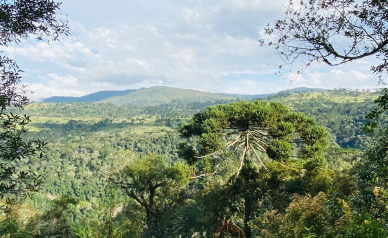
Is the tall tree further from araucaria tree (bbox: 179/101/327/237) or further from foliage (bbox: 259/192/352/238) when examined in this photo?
foliage (bbox: 259/192/352/238)

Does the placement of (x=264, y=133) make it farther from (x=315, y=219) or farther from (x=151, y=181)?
(x=315, y=219)

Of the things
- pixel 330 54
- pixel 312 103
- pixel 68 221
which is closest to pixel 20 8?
pixel 330 54

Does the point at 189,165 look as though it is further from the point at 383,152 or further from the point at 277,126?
the point at 383,152

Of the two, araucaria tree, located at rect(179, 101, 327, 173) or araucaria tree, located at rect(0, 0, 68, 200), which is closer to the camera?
araucaria tree, located at rect(0, 0, 68, 200)

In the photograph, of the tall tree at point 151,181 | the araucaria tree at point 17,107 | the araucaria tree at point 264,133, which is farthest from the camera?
the tall tree at point 151,181

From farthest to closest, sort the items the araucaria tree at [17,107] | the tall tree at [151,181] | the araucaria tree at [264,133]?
the tall tree at [151,181], the araucaria tree at [264,133], the araucaria tree at [17,107]

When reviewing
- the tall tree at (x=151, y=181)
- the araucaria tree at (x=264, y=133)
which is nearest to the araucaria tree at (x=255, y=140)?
the araucaria tree at (x=264, y=133)

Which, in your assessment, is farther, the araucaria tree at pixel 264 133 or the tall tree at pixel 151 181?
the tall tree at pixel 151 181

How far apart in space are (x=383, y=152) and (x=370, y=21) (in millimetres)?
2455

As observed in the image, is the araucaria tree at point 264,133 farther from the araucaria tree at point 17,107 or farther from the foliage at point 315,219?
the araucaria tree at point 17,107

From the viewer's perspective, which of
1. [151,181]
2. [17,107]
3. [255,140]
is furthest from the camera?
[151,181]

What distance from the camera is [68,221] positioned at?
14312 mm

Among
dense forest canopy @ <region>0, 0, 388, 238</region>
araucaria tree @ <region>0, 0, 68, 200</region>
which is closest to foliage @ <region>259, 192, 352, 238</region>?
dense forest canopy @ <region>0, 0, 388, 238</region>

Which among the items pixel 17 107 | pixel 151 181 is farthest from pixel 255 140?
pixel 17 107
